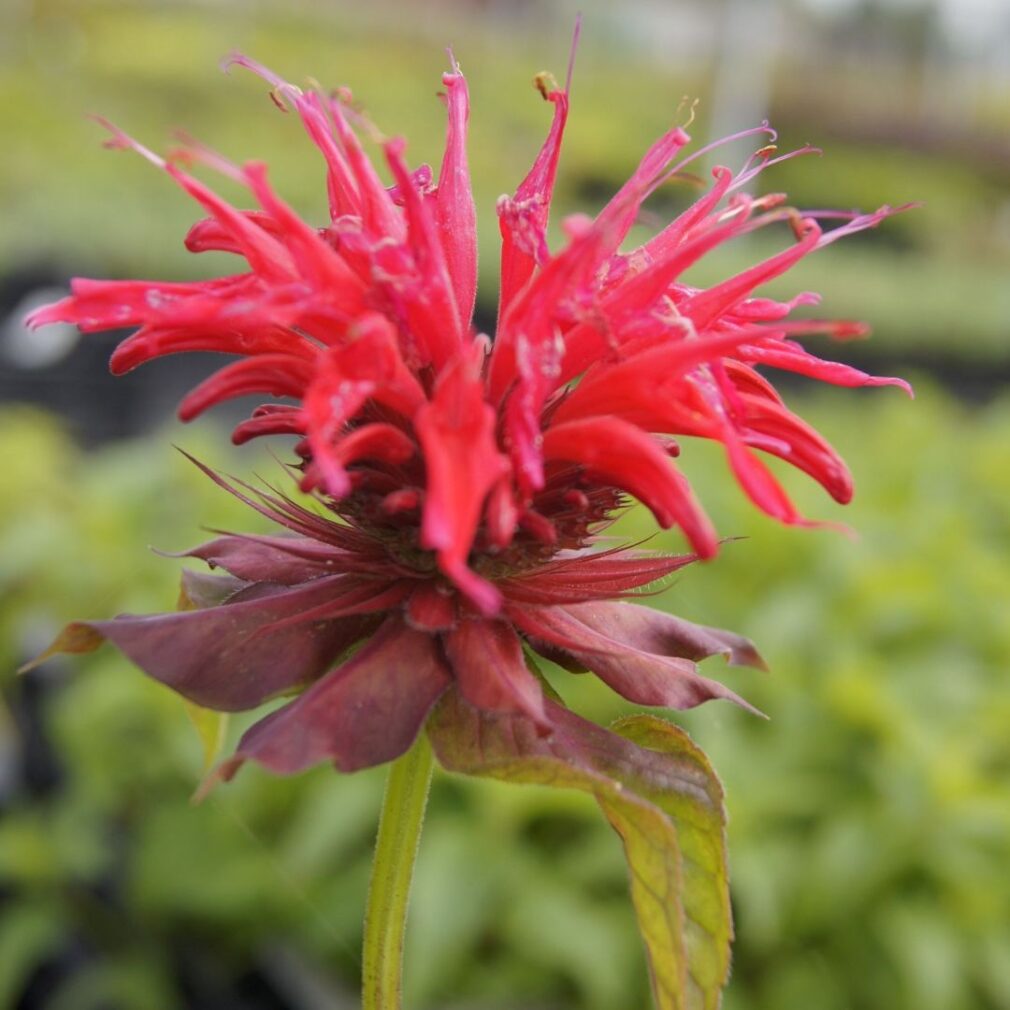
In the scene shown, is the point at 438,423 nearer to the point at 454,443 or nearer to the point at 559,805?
the point at 454,443

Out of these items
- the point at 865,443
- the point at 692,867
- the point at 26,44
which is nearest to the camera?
the point at 692,867

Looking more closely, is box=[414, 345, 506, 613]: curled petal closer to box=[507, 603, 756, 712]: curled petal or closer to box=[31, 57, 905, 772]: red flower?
box=[31, 57, 905, 772]: red flower

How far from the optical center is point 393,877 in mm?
658

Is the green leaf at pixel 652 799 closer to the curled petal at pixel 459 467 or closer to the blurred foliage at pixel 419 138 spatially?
the curled petal at pixel 459 467

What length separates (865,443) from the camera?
3.46 metres

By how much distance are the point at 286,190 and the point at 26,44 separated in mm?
5806

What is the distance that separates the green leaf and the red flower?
2 cm

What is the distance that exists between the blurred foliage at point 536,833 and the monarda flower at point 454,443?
62 cm

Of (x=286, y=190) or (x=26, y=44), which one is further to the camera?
Result: (x=26, y=44)

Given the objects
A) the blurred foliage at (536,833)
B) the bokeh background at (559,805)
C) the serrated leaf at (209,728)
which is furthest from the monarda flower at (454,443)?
the blurred foliage at (536,833)

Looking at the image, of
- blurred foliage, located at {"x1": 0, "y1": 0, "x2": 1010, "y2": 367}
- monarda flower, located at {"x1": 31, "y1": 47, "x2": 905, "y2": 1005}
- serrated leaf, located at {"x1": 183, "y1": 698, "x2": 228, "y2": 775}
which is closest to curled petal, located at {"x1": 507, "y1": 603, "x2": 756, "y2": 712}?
monarda flower, located at {"x1": 31, "y1": 47, "x2": 905, "y2": 1005}

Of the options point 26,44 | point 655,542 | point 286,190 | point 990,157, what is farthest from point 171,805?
point 990,157

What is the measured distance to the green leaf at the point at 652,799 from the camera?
0.60 meters

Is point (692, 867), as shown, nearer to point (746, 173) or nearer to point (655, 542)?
point (746, 173)
